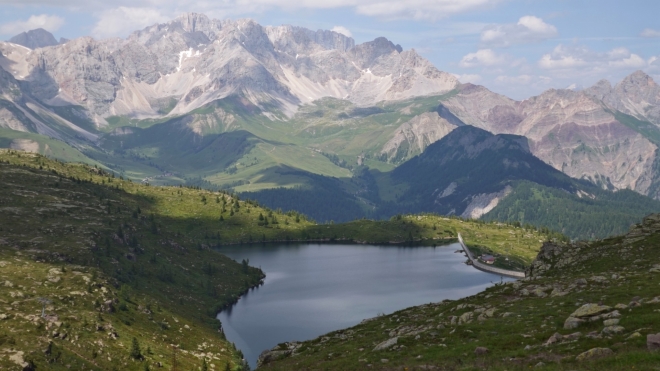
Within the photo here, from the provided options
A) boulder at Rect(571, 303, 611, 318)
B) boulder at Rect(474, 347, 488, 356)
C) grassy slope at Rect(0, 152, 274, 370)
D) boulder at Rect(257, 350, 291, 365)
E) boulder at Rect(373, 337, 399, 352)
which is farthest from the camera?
grassy slope at Rect(0, 152, 274, 370)

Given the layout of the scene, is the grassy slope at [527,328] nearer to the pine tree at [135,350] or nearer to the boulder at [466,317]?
the boulder at [466,317]

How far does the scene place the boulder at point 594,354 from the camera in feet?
150

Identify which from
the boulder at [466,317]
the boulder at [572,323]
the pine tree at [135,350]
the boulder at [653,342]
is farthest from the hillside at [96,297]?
the boulder at [653,342]

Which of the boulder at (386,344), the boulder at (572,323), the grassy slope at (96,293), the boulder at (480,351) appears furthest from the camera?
the grassy slope at (96,293)

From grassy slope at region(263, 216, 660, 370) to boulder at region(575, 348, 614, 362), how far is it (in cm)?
52

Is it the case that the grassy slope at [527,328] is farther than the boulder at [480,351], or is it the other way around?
the boulder at [480,351]

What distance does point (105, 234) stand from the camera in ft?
609

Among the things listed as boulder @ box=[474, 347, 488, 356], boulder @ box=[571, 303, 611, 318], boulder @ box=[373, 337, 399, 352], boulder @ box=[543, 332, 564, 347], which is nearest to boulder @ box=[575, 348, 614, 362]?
boulder @ box=[543, 332, 564, 347]

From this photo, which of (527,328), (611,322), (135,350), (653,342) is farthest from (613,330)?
(135,350)

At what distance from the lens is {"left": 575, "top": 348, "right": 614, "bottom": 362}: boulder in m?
45.8

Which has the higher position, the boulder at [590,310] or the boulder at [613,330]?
the boulder at [590,310]

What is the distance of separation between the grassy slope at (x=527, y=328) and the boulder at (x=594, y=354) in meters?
0.52

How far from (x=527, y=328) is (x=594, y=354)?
1368 cm

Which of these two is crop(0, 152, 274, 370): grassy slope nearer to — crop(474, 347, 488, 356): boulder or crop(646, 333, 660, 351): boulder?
crop(474, 347, 488, 356): boulder
